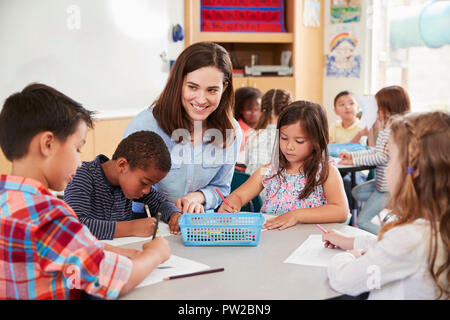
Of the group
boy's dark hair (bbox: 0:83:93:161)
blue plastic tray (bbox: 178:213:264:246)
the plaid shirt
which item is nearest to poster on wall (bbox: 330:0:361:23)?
blue plastic tray (bbox: 178:213:264:246)

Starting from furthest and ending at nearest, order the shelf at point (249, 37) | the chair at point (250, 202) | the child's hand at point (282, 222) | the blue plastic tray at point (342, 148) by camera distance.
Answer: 1. the shelf at point (249, 37)
2. the blue plastic tray at point (342, 148)
3. the chair at point (250, 202)
4. the child's hand at point (282, 222)

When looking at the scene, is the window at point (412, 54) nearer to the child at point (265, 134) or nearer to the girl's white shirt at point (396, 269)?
the child at point (265, 134)

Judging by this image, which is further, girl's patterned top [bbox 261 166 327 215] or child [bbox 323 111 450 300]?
girl's patterned top [bbox 261 166 327 215]

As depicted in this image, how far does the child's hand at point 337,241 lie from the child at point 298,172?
0.38 m

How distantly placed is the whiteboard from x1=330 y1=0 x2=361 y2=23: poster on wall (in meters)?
1.71

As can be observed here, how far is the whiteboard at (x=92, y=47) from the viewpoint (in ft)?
8.27

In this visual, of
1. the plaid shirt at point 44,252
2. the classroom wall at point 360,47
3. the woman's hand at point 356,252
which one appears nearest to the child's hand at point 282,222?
the woman's hand at point 356,252

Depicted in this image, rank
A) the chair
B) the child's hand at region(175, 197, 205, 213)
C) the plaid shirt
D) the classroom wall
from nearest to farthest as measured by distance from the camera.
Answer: the plaid shirt, the child's hand at region(175, 197, 205, 213), the chair, the classroom wall

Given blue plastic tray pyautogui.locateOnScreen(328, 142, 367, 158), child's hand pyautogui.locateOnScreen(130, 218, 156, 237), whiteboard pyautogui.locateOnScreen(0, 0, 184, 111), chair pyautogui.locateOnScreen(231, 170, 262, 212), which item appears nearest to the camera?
child's hand pyautogui.locateOnScreen(130, 218, 156, 237)

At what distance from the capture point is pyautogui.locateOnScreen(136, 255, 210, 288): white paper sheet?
1.28 m

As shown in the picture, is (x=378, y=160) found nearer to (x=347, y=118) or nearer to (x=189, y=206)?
(x=347, y=118)

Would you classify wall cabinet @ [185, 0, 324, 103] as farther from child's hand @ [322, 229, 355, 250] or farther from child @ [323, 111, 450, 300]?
child @ [323, 111, 450, 300]
